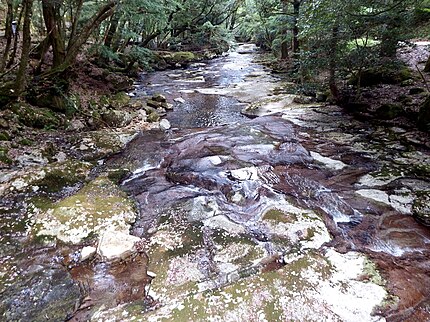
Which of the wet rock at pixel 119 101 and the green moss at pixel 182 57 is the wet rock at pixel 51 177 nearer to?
the wet rock at pixel 119 101

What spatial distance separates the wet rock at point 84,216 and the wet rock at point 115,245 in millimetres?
121

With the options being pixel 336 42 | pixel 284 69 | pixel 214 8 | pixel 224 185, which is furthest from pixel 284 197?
pixel 214 8

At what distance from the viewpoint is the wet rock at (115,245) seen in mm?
3511

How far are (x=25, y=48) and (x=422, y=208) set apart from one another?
303 inches

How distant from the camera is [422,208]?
4.19 m

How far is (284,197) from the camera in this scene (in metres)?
4.72

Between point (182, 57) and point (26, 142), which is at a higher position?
point (182, 57)

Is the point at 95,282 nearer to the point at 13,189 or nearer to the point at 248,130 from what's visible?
the point at 13,189

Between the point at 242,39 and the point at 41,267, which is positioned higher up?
the point at 242,39

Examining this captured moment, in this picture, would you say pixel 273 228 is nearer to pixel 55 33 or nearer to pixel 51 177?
pixel 51 177

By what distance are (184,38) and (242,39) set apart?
63.2 feet

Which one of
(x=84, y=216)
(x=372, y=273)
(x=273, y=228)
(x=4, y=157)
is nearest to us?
(x=372, y=273)

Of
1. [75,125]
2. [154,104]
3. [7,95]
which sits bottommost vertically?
[154,104]

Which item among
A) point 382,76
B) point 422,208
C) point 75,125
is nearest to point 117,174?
point 75,125
